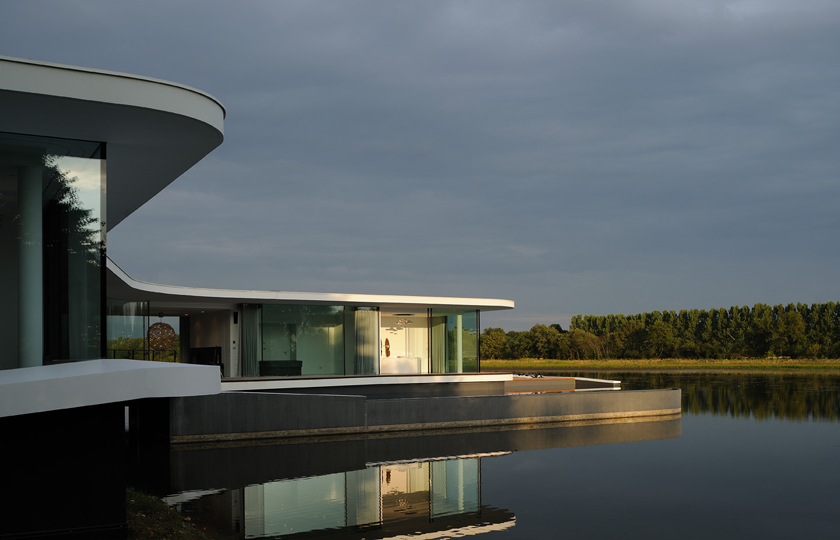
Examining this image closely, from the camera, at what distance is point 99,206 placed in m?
6.60

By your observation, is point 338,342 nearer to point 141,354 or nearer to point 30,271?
point 141,354

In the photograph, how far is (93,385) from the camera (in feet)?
17.7

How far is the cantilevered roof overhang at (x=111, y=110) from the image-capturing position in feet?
18.4

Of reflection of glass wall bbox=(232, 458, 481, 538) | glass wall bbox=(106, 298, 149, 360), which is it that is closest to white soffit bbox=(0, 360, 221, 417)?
reflection of glass wall bbox=(232, 458, 481, 538)

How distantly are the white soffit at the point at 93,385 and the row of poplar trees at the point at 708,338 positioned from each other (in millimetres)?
53971

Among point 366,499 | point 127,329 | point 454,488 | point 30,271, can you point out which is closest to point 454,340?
point 127,329

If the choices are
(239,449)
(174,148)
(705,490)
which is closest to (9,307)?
(174,148)

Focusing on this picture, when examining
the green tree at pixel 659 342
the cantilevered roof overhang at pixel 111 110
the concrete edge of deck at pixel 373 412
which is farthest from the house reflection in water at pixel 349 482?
the green tree at pixel 659 342

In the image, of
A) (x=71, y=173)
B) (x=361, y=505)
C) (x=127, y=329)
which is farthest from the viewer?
(x=127, y=329)

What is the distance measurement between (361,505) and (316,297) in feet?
31.8

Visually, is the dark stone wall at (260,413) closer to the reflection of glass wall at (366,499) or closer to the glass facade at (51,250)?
the reflection of glass wall at (366,499)

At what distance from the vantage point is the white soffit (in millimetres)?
5121

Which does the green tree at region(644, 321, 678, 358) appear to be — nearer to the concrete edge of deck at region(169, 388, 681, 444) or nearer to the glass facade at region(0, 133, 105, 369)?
the concrete edge of deck at region(169, 388, 681, 444)

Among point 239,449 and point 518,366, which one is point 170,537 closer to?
point 239,449
